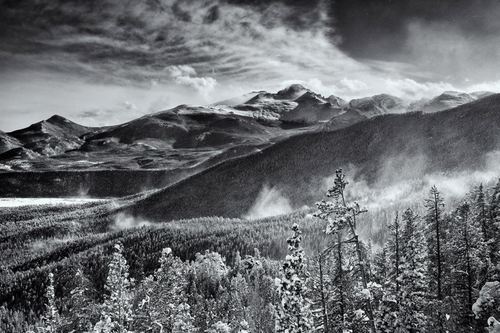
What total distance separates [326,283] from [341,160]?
13986cm

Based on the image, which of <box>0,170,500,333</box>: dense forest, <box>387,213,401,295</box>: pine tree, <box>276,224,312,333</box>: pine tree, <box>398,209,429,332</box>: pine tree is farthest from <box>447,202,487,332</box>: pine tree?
<box>276,224,312,333</box>: pine tree

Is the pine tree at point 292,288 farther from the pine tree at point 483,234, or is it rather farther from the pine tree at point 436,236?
the pine tree at point 436,236

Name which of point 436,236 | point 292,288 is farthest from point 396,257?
point 292,288

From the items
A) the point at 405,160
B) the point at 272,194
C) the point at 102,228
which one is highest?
the point at 405,160

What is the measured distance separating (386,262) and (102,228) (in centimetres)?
15333

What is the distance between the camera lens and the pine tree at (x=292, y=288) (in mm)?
10211

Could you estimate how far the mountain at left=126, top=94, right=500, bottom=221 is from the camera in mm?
124500

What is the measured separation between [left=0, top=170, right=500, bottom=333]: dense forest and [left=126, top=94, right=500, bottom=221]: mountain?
55373mm

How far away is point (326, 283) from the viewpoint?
2120 centimetres

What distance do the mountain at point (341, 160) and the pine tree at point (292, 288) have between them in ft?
353

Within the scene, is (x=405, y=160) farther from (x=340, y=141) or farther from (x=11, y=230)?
(x=11, y=230)

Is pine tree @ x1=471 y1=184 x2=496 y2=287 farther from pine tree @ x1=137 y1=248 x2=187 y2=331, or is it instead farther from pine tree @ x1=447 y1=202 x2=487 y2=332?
pine tree @ x1=137 y1=248 x2=187 y2=331

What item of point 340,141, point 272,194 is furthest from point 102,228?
point 340,141

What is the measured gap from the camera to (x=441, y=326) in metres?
24.6
